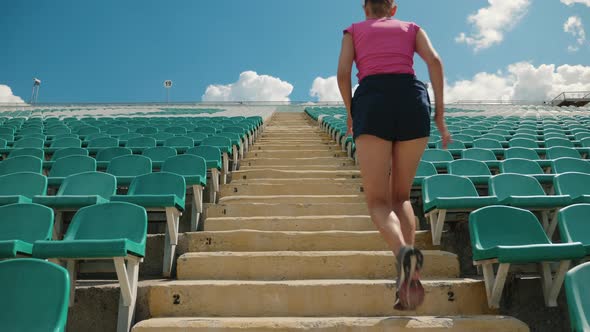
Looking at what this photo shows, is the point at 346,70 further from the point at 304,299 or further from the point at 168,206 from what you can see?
the point at 168,206

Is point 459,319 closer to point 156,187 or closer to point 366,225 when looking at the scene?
point 366,225

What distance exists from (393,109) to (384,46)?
1.18 feet

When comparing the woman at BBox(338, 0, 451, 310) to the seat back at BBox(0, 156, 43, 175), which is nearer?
the woman at BBox(338, 0, 451, 310)

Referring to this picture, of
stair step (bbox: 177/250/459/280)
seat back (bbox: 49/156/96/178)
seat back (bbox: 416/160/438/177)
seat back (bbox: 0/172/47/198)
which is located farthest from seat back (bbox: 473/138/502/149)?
seat back (bbox: 0/172/47/198)

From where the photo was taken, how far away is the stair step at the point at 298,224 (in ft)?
12.9

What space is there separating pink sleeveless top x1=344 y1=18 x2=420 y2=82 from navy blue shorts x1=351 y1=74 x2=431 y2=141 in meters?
0.06

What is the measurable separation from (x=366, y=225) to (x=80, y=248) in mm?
2347

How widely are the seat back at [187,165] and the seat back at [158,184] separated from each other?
2.05 feet

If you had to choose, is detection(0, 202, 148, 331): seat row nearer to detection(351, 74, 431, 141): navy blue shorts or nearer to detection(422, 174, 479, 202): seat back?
detection(351, 74, 431, 141): navy blue shorts

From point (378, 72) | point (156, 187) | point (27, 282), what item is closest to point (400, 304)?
point (378, 72)

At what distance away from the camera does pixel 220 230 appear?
13.1ft

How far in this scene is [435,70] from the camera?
7.72 feet

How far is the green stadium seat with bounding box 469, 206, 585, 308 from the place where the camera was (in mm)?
2531

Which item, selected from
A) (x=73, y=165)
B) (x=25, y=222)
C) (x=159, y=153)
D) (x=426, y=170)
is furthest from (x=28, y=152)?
(x=426, y=170)
